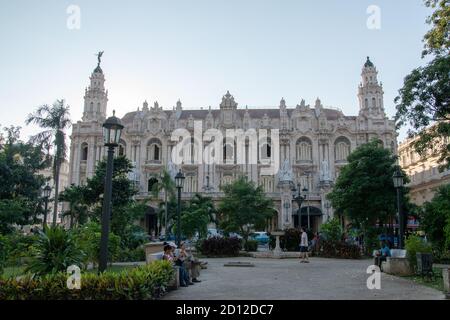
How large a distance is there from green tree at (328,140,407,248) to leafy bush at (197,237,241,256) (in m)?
7.09

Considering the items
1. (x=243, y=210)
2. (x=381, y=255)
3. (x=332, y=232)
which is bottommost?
(x=381, y=255)

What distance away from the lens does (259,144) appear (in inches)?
2103

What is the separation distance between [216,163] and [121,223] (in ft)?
97.4

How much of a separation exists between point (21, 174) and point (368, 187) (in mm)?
26257

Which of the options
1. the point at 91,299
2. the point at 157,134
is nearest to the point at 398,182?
the point at 91,299

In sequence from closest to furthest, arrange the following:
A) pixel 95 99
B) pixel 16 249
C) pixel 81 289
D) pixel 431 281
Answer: pixel 81 289
pixel 431 281
pixel 16 249
pixel 95 99

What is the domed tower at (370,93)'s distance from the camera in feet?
178

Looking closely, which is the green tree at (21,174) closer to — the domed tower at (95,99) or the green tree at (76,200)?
the green tree at (76,200)

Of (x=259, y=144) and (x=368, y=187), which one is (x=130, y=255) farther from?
(x=259, y=144)

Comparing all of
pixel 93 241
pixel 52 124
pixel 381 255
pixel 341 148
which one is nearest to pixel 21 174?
pixel 52 124

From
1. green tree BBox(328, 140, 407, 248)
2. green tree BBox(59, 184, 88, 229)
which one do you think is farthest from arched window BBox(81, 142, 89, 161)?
green tree BBox(328, 140, 407, 248)

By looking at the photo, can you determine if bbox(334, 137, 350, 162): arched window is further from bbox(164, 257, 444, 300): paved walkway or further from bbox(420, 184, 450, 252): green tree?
bbox(164, 257, 444, 300): paved walkway

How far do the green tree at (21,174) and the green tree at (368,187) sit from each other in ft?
68.7
